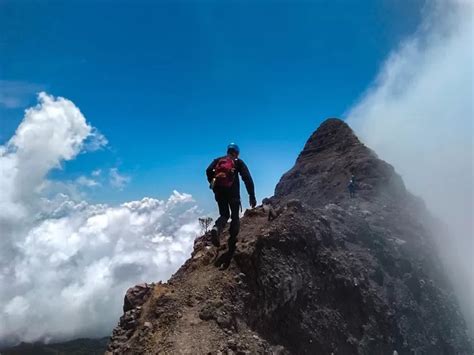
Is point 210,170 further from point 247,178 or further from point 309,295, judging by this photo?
point 309,295

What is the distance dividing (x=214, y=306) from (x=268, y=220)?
26.5 feet

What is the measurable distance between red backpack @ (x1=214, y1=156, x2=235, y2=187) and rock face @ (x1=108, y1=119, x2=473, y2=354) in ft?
10.4

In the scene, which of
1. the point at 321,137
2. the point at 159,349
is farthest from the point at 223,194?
the point at 321,137

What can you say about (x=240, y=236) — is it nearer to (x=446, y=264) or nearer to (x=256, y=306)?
(x=256, y=306)

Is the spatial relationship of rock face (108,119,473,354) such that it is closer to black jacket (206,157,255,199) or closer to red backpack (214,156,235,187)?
black jacket (206,157,255,199)

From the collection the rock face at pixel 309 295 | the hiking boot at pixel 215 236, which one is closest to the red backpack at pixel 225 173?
the hiking boot at pixel 215 236

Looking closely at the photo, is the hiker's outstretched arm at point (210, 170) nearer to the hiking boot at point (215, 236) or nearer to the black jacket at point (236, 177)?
the black jacket at point (236, 177)

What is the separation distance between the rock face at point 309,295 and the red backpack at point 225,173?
3181 millimetres

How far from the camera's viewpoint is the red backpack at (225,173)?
16.4m

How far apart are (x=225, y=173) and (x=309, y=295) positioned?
29.1 ft

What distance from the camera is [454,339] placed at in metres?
37.7

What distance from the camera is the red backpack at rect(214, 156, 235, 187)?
16.4 m

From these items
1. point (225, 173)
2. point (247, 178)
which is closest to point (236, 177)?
point (247, 178)

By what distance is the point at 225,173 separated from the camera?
53.8ft
